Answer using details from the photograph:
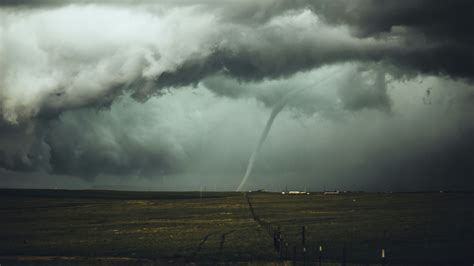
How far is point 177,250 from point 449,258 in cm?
2458

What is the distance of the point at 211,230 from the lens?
76.2m

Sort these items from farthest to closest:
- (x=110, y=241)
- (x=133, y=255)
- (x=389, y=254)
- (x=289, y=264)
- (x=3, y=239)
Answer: (x=3, y=239) → (x=110, y=241) → (x=133, y=255) → (x=389, y=254) → (x=289, y=264)

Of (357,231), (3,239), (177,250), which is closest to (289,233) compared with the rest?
(357,231)

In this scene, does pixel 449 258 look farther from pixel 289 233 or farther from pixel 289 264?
pixel 289 233

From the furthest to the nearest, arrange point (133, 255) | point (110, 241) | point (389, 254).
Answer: point (110, 241) → point (133, 255) → point (389, 254)

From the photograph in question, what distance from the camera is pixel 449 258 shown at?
44.7 meters

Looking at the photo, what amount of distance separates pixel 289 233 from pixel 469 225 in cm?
2435

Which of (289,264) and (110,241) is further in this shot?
(110,241)

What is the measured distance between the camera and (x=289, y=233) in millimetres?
68938

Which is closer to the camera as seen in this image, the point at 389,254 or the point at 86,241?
the point at 389,254

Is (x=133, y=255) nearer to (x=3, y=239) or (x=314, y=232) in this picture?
(x=314, y=232)

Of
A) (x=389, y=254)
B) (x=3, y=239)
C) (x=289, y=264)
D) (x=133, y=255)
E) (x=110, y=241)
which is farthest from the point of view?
(x=3, y=239)

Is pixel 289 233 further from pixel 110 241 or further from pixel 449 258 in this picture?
pixel 449 258

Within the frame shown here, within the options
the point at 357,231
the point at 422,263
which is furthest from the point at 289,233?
the point at 422,263
